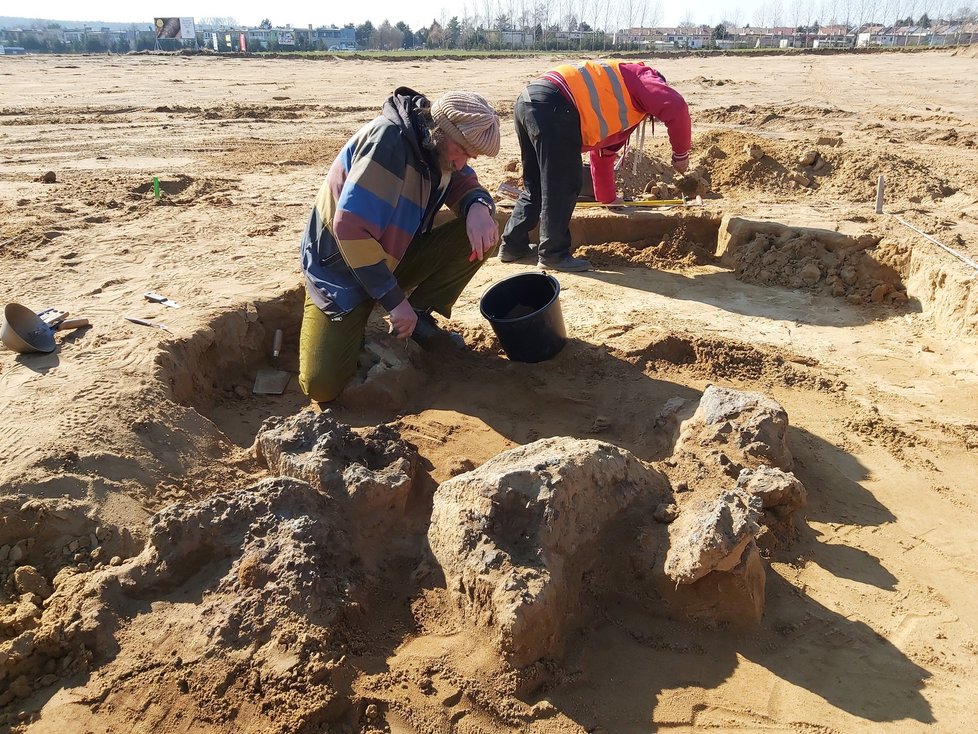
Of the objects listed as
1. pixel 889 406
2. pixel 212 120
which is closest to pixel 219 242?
pixel 889 406

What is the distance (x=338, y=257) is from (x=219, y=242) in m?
2.39

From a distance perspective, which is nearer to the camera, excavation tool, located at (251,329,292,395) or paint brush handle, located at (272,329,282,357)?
excavation tool, located at (251,329,292,395)

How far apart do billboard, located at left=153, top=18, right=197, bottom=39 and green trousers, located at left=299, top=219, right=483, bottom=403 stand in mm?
40410

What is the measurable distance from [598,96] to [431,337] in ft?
7.20

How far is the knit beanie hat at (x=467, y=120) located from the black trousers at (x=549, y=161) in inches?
78.2

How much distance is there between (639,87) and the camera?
4.99 meters

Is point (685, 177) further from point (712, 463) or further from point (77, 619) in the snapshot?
point (77, 619)

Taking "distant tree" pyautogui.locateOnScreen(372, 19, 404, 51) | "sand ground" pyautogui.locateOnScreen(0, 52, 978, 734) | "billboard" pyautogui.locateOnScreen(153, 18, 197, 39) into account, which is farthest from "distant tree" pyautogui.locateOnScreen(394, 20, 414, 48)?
"sand ground" pyautogui.locateOnScreen(0, 52, 978, 734)

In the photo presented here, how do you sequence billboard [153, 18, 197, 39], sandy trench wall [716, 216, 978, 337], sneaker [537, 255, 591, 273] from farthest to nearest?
billboard [153, 18, 197, 39], sneaker [537, 255, 591, 273], sandy trench wall [716, 216, 978, 337]

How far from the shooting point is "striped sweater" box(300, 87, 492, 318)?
3139 millimetres

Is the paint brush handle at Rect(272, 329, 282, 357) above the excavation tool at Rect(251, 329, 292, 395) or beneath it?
above

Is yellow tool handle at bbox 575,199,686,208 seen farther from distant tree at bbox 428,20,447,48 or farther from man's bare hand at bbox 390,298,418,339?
distant tree at bbox 428,20,447,48

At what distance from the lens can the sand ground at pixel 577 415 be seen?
2072 mm

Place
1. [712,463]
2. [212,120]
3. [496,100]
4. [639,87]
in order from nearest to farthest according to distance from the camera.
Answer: [712,463] → [639,87] → [212,120] → [496,100]
